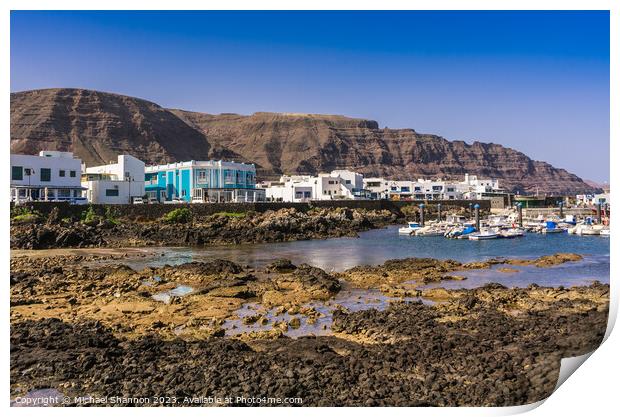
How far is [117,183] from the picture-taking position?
136 ft

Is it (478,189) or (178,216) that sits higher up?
(478,189)

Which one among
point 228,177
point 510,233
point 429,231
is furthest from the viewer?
point 228,177

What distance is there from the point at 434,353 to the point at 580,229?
106ft

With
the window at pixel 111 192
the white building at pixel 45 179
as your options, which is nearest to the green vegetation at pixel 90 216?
the white building at pixel 45 179

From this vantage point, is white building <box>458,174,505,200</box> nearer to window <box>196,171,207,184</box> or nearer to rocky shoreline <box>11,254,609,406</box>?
window <box>196,171,207,184</box>

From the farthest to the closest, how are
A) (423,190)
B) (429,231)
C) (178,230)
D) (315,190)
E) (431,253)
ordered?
1. (423,190)
2. (315,190)
3. (429,231)
4. (178,230)
5. (431,253)

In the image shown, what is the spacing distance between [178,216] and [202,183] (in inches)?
359

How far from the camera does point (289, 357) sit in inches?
331

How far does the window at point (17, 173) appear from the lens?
3159 centimetres

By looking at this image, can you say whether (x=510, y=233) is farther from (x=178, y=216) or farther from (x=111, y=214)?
(x=111, y=214)

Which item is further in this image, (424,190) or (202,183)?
(424,190)

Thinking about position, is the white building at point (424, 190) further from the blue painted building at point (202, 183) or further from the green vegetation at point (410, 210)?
the blue painted building at point (202, 183)

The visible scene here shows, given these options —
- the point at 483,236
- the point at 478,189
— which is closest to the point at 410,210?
the point at 483,236

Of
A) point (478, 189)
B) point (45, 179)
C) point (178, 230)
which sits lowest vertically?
point (178, 230)
